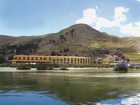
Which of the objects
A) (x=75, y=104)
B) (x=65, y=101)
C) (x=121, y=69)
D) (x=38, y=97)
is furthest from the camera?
(x=121, y=69)

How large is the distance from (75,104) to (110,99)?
5.76 m

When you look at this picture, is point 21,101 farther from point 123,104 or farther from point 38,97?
point 123,104

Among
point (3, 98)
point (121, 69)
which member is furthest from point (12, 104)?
point (121, 69)

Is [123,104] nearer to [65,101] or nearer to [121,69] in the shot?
[65,101]

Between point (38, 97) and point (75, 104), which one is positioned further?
point (38, 97)

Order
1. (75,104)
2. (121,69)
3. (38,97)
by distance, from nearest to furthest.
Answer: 1. (75,104)
2. (38,97)
3. (121,69)

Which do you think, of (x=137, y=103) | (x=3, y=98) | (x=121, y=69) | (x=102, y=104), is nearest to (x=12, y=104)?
(x=3, y=98)

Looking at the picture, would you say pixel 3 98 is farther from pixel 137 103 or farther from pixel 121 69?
pixel 121 69

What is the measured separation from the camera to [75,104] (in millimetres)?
37938

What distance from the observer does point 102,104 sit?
37.9 metres

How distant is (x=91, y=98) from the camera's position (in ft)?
141

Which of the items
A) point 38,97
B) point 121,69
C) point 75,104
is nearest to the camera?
point 75,104

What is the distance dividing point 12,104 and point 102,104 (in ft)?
27.7

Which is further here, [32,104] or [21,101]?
[21,101]
